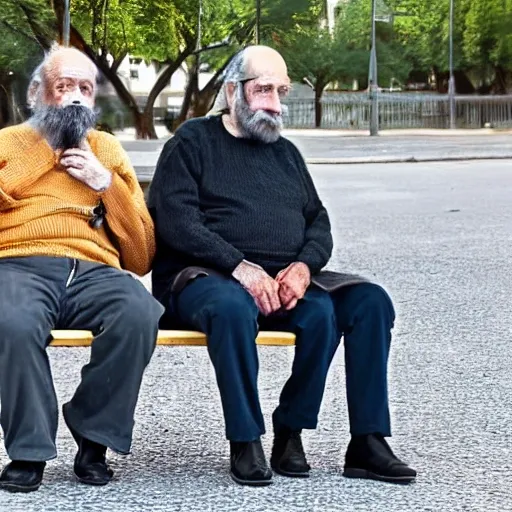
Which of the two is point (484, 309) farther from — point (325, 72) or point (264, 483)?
point (325, 72)

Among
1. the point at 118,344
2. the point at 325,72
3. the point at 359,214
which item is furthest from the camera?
the point at 325,72

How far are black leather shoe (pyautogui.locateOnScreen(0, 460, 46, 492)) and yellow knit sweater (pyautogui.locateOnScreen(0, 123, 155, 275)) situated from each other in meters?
0.67

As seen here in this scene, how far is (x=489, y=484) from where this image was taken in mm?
4480

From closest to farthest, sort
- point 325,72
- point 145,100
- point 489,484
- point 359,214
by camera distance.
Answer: point 489,484 < point 359,214 < point 145,100 < point 325,72

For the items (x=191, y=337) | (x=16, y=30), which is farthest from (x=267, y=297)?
(x=16, y=30)

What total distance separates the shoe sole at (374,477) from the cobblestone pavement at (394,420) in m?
0.03

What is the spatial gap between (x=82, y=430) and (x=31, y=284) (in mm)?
473

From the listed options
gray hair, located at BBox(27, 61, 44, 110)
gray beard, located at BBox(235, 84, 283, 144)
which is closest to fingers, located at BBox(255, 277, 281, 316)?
gray beard, located at BBox(235, 84, 283, 144)

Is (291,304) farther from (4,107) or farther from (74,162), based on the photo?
(4,107)

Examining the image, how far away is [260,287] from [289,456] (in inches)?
22.0

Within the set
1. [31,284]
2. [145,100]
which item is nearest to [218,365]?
[31,284]

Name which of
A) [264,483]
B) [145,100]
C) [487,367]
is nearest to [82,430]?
[264,483]

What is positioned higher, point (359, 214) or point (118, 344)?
point (118, 344)

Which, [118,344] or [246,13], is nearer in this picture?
[118,344]
